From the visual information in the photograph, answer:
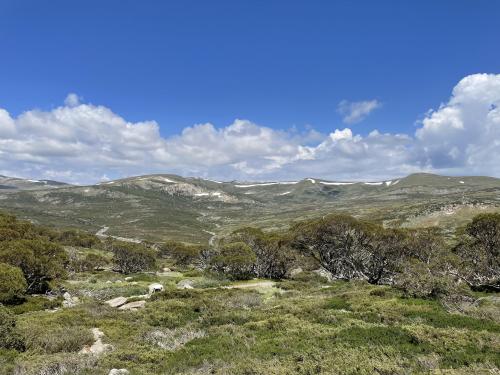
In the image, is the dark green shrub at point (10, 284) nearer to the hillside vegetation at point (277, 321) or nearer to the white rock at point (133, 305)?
the hillside vegetation at point (277, 321)

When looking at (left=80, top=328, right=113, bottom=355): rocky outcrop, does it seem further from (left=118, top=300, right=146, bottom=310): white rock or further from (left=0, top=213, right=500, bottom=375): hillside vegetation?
(left=118, top=300, right=146, bottom=310): white rock

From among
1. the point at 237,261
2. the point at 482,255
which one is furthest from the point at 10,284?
the point at 482,255

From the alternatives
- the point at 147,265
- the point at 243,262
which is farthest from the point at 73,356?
the point at 147,265

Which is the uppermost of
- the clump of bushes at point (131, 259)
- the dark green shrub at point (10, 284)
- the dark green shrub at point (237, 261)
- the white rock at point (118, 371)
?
the white rock at point (118, 371)

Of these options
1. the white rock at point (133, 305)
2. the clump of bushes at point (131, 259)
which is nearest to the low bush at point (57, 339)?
the white rock at point (133, 305)

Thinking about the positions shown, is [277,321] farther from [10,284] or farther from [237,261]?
[237,261]

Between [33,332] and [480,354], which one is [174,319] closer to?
[33,332]

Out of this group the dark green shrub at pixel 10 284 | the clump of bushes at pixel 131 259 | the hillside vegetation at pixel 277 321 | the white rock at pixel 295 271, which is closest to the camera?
the hillside vegetation at pixel 277 321

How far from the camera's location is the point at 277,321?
19.4 meters

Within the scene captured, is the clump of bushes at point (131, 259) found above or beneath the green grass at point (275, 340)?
beneath

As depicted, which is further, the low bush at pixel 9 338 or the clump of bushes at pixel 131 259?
the clump of bushes at pixel 131 259

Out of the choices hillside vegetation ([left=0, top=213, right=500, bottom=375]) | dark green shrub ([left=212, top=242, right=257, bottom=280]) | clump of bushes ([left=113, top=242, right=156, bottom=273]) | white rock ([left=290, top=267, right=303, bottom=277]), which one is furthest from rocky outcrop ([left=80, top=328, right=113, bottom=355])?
clump of bushes ([left=113, top=242, right=156, bottom=273])

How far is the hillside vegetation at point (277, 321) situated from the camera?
13266 millimetres

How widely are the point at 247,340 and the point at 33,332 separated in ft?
32.0
